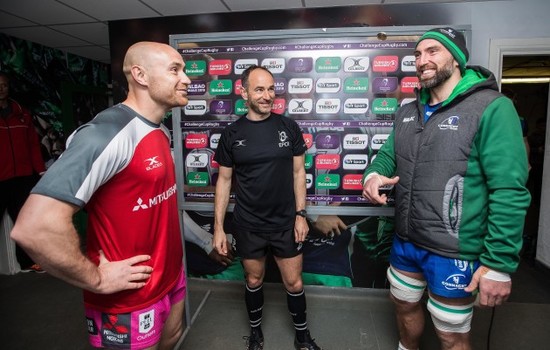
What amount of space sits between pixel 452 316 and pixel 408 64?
5.15 feet

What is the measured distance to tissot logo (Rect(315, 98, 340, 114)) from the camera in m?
2.14

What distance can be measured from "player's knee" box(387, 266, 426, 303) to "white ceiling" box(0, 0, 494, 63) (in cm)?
222

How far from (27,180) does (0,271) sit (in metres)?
1.05

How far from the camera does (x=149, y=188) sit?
1111 millimetres

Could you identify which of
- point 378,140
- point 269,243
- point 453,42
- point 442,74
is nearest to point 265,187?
point 269,243

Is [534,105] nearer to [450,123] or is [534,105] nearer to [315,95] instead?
[315,95]

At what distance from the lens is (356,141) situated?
2170 millimetres

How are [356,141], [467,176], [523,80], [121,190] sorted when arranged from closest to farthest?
[121,190], [467,176], [356,141], [523,80]

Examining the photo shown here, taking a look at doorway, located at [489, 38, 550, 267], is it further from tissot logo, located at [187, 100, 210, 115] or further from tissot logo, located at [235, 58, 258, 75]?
tissot logo, located at [187, 100, 210, 115]

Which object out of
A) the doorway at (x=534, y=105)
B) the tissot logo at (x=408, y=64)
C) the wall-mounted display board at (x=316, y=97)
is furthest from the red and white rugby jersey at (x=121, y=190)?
the doorway at (x=534, y=105)

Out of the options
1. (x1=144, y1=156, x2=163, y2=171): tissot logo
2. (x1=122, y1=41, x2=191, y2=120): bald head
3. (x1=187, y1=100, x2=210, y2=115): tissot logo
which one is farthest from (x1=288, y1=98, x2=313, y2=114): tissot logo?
(x1=144, y1=156, x2=163, y2=171): tissot logo

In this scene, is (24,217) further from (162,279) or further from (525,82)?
(525,82)

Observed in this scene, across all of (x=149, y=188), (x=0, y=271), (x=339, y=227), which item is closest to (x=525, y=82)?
(x=339, y=227)

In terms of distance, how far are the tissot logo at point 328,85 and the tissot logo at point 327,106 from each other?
0.20ft
